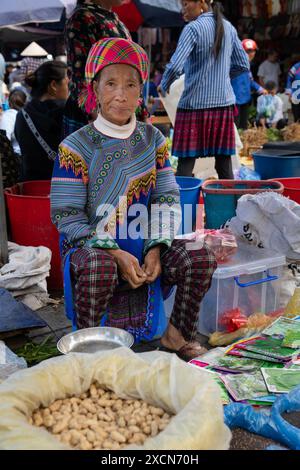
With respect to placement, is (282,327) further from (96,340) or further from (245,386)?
(96,340)

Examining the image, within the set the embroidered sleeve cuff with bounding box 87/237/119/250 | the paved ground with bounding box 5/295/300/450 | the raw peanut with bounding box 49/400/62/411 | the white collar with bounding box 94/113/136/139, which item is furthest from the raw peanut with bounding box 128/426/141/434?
the white collar with bounding box 94/113/136/139

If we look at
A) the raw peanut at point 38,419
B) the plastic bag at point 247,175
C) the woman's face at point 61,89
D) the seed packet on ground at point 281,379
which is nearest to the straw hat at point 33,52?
the woman's face at point 61,89

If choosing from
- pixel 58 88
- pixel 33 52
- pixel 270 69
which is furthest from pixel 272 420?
pixel 33 52

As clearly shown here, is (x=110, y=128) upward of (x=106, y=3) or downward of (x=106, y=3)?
downward

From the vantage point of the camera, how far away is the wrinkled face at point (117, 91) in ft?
7.08

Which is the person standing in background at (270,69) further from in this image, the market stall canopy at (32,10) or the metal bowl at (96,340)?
the metal bowl at (96,340)

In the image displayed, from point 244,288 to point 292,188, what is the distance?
3.81ft

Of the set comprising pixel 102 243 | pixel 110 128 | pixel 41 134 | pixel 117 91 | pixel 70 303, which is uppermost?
pixel 117 91

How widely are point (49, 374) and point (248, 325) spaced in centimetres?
145

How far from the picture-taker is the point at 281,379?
2006mm

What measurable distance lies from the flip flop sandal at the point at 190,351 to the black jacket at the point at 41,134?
2003mm

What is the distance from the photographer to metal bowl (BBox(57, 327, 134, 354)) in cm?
183

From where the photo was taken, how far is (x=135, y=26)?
24.7 feet
